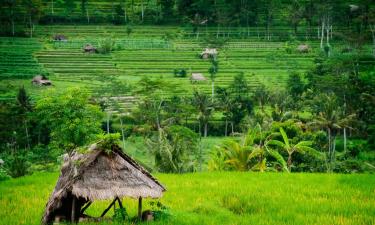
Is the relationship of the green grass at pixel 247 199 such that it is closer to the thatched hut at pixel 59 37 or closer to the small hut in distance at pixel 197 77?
the small hut in distance at pixel 197 77

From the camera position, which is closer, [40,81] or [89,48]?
[40,81]

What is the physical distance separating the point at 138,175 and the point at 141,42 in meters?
69.3

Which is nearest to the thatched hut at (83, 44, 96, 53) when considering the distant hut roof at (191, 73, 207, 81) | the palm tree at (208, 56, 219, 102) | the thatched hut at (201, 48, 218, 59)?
the thatched hut at (201, 48, 218, 59)

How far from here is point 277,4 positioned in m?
87.6

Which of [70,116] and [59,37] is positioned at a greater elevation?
[59,37]

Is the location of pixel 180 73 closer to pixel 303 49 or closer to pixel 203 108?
pixel 203 108

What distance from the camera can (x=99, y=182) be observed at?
374 inches

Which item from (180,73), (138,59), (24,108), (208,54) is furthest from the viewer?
(208,54)

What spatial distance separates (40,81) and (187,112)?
2319 centimetres

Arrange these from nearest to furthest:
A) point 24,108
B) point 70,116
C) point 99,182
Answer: point 99,182
point 70,116
point 24,108

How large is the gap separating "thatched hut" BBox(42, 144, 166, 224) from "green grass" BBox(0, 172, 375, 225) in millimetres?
807

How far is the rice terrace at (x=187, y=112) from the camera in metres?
10.6

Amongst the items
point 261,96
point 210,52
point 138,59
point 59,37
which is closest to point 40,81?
point 138,59

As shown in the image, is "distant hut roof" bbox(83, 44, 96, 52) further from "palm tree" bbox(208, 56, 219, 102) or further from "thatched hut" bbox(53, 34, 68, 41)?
"palm tree" bbox(208, 56, 219, 102)
